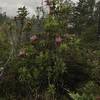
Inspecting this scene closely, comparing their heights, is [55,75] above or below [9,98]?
above

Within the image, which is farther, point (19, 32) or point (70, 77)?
point (19, 32)

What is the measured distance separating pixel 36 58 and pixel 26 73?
0.39 meters

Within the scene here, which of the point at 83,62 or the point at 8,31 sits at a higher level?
the point at 8,31

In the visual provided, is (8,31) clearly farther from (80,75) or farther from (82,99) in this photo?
(82,99)

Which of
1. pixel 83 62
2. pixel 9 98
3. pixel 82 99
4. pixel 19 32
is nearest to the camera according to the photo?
pixel 82 99

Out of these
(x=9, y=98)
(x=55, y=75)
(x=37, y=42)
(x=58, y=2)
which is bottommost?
(x=9, y=98)

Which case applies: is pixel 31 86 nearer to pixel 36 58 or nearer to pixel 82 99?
pixel 36 58

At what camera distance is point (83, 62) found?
7.26 m

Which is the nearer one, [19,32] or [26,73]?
[26,73]

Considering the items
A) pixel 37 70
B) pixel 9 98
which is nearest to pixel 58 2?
pixel 37 70

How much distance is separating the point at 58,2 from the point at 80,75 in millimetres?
1712

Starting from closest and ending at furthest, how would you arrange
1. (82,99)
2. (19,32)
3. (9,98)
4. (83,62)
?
(82,99) < (9,98) < (83,62) < (19,32)

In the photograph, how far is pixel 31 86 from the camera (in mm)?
6910

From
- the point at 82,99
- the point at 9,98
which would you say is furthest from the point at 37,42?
the point at 82,99
